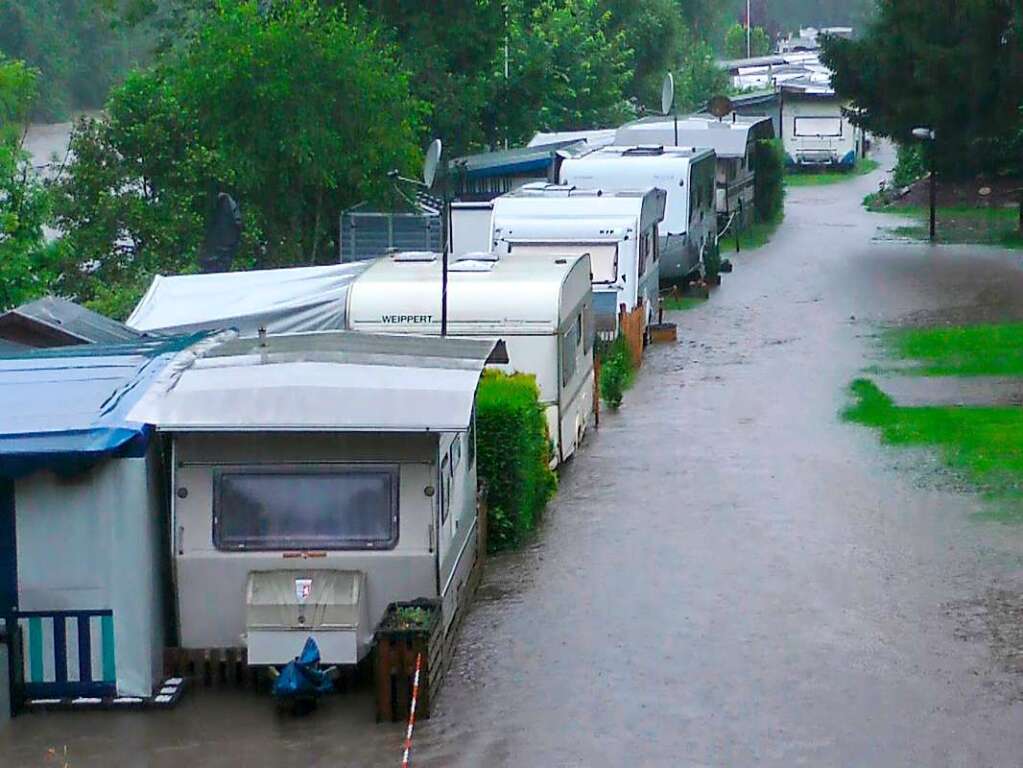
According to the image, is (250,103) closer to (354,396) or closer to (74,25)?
(354,396)

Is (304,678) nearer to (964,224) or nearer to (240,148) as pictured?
(240,148)

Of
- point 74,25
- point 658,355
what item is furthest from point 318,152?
point 74,25

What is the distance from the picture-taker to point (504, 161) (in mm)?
36719

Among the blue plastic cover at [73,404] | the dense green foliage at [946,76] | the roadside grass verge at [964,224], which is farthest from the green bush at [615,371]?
the dense green foliage at [946,76]

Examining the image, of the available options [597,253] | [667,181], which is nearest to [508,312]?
[597,253]

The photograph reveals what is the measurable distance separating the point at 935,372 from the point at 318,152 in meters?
10.2

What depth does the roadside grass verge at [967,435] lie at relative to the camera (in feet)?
56.7

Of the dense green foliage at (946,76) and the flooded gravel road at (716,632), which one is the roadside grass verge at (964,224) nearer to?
the dense green foliage at (946,76)

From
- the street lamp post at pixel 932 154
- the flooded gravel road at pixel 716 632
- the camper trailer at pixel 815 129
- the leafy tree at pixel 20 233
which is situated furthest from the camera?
the camper trailer at pixel 815 129

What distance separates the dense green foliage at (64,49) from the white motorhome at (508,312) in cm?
3606

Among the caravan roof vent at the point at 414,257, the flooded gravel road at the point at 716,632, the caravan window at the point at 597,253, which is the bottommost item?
the flooded gravel road at the point at 716,632

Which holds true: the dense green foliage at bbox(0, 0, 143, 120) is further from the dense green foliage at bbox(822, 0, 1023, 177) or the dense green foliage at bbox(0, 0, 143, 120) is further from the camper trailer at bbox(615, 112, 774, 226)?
the dense green foliage at bbox(822, 0, 1023, 177)

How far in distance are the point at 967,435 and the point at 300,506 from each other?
Answer: 1060 cm

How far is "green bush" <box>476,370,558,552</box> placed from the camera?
15.0 m
